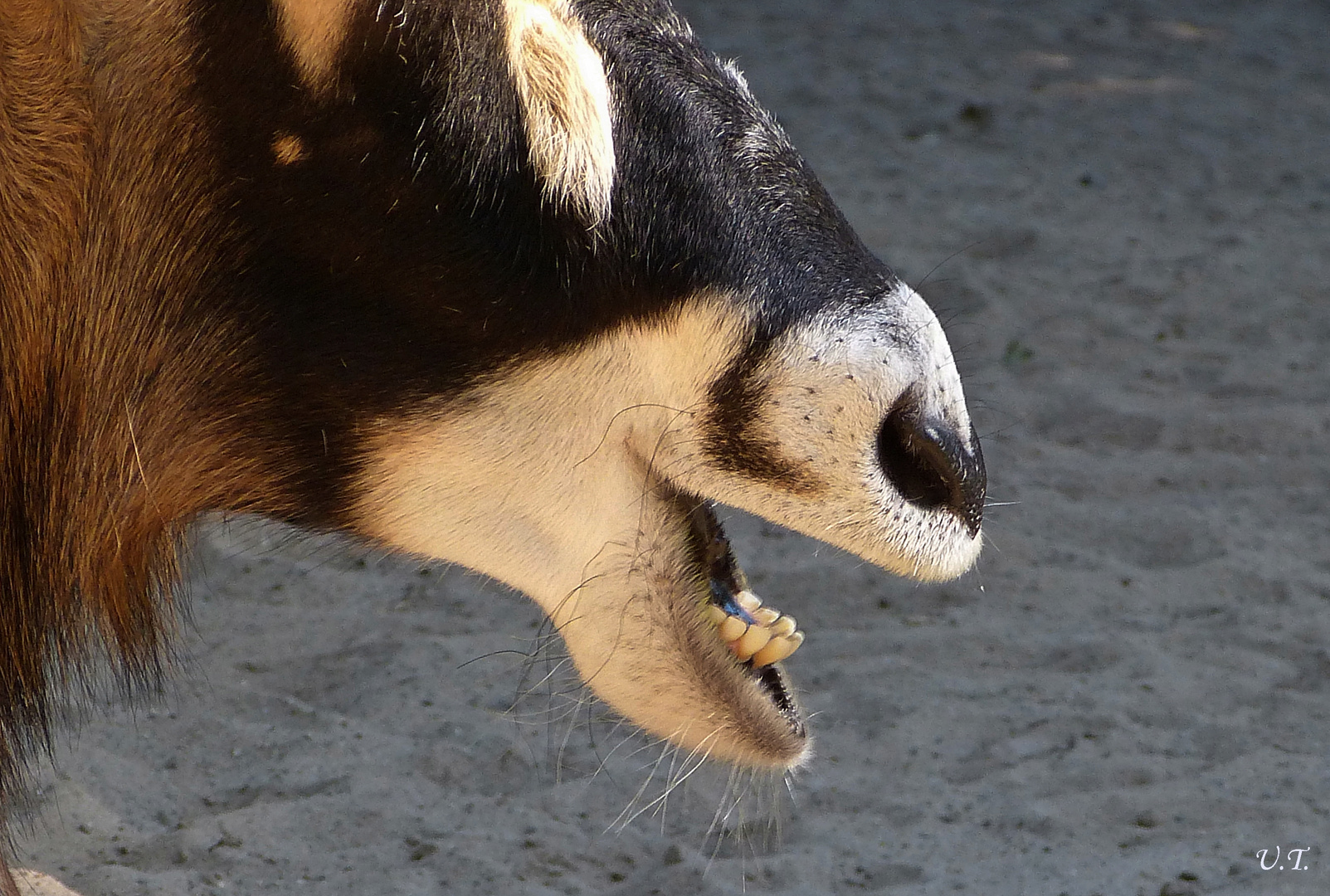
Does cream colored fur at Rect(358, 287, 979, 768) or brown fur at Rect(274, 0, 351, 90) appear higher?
brown fur at Rect(274, 0, 351, 90)

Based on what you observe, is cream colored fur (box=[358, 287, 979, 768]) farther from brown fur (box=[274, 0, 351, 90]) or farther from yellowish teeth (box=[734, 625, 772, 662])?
brown fur (box=[274, 0, 351, 90])

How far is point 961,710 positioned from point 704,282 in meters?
1.69

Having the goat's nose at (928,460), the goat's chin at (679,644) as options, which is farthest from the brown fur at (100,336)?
the goat's nose at (928,460)

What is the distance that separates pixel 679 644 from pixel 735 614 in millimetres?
91

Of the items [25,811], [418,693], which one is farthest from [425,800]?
[25,811]

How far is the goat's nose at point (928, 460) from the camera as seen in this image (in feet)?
4.80

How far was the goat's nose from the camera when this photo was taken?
1.46 metres

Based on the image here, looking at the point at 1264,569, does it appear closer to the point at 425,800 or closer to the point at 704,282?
the point at 425,800

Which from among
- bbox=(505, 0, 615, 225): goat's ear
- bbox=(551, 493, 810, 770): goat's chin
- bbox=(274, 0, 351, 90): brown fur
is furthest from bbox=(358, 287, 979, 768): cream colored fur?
bbox=(274, 0, 351, 90): brown fur

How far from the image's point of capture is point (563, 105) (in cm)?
137

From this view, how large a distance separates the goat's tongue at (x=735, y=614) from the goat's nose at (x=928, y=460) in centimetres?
23

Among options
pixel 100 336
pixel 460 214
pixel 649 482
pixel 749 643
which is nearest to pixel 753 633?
pixel 749 643

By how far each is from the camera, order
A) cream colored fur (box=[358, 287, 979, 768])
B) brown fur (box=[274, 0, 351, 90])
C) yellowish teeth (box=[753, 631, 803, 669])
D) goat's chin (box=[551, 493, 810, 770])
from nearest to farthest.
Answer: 1. brown fur (box=[274, 0, 351, 90])
2. cream colored fur (box=[358, 287, 979, 768])
3. goat's chin (box=[551, 493, 810, 770])
4. yellowish teeth (box=[753, 631, 803, 669])

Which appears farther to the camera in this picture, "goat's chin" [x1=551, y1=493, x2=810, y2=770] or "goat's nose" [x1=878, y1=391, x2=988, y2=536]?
"goat's chin" [x1=551, y1=493, x2=810, y2=770]
